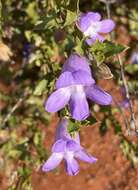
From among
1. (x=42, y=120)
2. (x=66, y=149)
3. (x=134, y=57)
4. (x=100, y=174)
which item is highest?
(x=66, y=149)

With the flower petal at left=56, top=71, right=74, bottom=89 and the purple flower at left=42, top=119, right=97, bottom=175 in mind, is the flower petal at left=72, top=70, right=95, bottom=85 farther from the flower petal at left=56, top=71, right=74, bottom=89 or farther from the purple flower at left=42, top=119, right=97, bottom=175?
the purple flower at left=42, top=119, right=97, bottom=175

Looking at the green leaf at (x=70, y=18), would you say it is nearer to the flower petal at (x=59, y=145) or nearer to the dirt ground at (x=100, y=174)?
the flower petal at (x=59, y=145)

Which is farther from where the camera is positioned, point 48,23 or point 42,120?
point 42,120

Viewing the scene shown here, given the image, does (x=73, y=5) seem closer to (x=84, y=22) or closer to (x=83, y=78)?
(x=84, y=22)

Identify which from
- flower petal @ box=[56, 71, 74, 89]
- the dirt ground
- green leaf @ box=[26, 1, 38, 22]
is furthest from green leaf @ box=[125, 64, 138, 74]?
flower petal @ box=[56, 71, 74, 89]

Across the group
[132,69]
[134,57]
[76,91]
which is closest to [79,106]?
[76,91]

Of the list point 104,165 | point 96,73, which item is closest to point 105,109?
point 104,165
